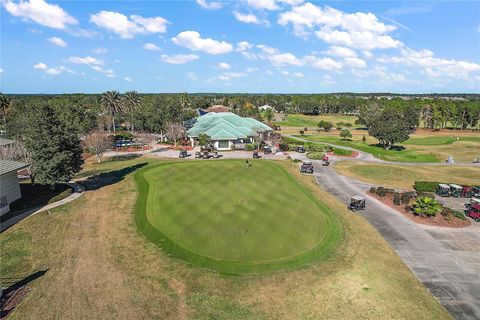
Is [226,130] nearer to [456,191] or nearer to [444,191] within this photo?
[444,191]

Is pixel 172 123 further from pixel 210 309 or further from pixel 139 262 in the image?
pixel 210 309

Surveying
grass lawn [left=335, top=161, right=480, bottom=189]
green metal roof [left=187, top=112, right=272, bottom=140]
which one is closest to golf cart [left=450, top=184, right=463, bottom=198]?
grass lawn [left=335, top=161, right=480, bottom=189]

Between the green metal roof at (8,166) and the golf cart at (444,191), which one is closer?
the green metal roof at (8,166)

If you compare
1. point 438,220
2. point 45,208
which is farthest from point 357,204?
point 45,208

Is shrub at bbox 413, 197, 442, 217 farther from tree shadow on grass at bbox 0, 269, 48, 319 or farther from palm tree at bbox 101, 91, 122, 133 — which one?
palm tree at bbox 101, 91, 122, 133

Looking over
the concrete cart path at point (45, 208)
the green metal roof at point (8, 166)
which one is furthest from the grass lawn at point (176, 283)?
the green metal roof at point (8, 166)

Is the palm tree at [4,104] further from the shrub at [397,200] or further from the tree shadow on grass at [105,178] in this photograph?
the shrub at [397,200]

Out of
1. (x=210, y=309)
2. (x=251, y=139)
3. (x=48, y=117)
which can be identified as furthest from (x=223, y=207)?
(x=251, y=139)
